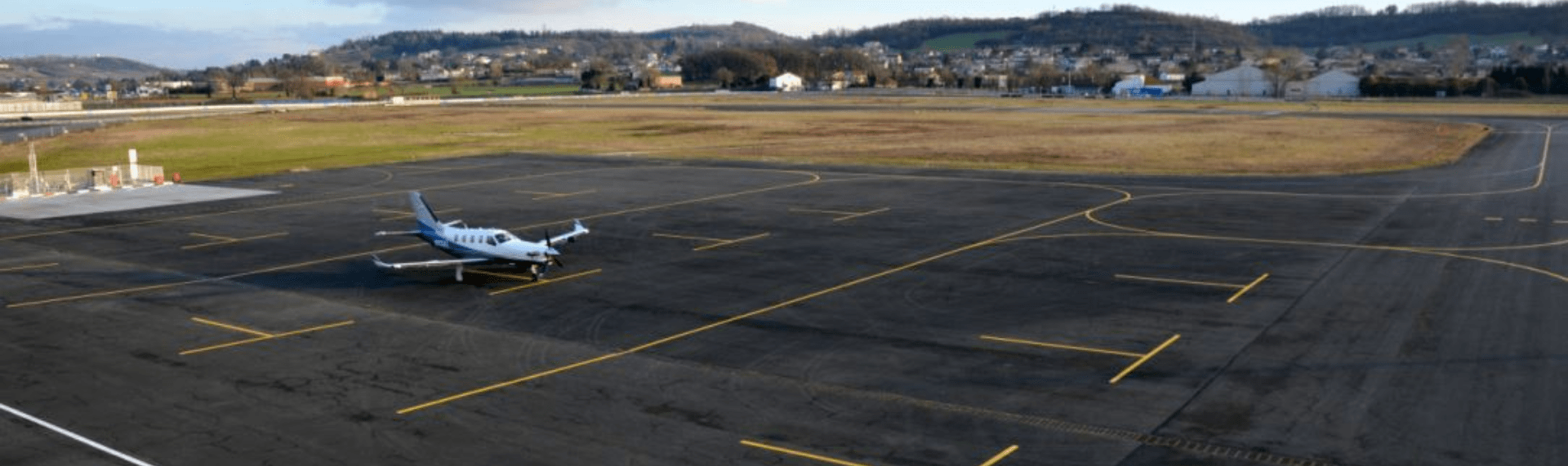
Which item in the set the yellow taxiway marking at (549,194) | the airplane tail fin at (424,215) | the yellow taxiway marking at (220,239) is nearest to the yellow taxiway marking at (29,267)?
the yellow taxiway marking at (220,239)

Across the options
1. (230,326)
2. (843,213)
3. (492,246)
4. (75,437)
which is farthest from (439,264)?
(843,213)

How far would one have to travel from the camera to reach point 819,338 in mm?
32969

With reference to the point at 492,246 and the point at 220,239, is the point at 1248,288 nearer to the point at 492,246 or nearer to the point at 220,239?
the point at 492,246

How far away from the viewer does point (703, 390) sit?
2789 centimetres

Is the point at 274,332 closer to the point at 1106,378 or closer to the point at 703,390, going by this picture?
the point at 703,390

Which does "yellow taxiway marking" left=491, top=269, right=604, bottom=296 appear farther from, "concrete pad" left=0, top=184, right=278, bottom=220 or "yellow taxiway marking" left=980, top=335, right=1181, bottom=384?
"concrete pad" left=0, top=184, right=278, bottom=220

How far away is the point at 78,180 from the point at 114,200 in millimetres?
10339

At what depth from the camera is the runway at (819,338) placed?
78.9 feet

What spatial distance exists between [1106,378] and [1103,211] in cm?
3215

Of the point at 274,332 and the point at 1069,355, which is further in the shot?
the point at 274,332

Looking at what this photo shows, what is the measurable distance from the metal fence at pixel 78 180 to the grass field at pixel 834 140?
6390 mm

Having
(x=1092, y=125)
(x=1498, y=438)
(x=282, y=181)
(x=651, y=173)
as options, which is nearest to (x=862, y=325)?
(x=1498, y=438)

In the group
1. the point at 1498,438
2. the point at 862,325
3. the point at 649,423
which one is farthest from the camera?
the point at 862,325

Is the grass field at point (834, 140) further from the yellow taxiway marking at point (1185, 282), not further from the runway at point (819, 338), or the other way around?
the yellow taxiway marking at point (1185, 282)
